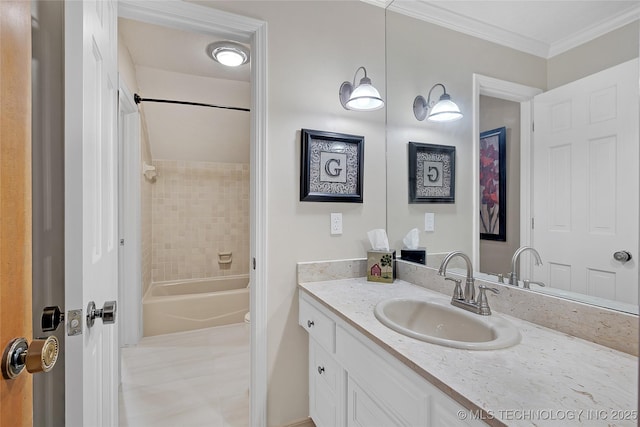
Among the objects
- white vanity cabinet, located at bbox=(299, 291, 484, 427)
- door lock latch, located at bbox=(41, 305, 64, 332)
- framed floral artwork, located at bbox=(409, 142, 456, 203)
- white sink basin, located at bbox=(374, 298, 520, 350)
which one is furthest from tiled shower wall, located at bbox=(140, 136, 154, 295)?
white sink basin, located at bbox=(374, 298, 520, 350)

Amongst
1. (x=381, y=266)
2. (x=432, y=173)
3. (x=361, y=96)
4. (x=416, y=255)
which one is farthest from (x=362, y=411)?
(x=361, y=96)

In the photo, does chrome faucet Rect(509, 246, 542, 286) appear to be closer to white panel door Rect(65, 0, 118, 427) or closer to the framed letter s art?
the framed letter s art

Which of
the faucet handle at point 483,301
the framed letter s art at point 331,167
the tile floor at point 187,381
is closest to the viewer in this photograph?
the faucet handle at point 483,301

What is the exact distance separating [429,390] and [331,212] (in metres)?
1.09

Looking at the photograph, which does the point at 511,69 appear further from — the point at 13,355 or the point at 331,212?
the point at 13,355

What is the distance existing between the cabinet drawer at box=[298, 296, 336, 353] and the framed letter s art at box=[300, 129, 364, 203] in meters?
0.57

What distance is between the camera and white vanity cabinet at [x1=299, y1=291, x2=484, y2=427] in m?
0.76

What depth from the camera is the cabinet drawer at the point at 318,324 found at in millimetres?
1283

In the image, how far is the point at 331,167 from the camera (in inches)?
67.0

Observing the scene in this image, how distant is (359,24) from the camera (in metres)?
1.79

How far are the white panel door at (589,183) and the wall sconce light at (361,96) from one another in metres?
0.76

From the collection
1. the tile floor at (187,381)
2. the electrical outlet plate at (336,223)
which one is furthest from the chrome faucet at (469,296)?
the tile floor at (187,381)

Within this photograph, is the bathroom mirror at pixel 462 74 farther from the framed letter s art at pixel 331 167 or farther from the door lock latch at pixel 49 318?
the door lock latch at pixel 49 318

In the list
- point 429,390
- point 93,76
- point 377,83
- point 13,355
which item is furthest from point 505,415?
point 377,83
